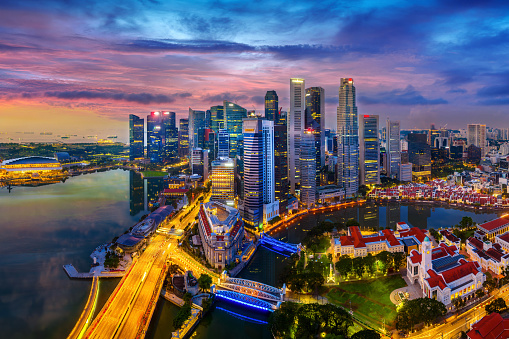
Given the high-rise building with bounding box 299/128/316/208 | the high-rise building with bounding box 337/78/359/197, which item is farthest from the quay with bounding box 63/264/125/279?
→ the high-rise building with bounding box 337/78/359/197

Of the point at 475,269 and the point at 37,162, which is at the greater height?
the point at 37,162

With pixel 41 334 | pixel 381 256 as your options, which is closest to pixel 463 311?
pixel 381 256

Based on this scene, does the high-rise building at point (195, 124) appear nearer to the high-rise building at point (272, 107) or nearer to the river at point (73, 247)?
the high-rise building at point (272, 107)

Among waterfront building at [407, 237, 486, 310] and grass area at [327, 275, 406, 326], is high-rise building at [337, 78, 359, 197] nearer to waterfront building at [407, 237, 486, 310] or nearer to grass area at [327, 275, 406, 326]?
waterfront building at [407, 237, 486, 310]

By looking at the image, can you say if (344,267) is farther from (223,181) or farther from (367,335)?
(223,181)

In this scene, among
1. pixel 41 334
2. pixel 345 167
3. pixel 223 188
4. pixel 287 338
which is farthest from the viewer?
pixel 345 167

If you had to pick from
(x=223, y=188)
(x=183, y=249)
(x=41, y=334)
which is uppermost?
(x=223, y=188)

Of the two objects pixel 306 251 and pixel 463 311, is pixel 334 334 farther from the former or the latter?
pixel 306 251
